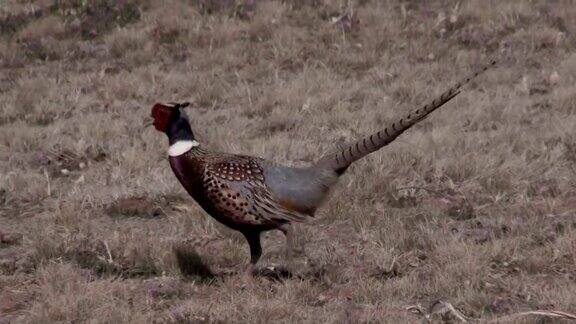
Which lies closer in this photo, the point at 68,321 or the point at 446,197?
the point at 68,321

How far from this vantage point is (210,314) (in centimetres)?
547

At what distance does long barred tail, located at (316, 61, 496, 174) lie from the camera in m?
5.70

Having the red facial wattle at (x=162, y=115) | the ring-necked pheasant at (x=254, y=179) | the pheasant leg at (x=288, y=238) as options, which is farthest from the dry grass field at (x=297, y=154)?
the red facial wattle at (x=162, y=115)

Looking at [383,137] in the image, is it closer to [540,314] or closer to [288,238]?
[288,238]

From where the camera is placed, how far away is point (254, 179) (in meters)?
6.00

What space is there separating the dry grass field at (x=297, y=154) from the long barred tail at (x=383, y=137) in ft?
2.29

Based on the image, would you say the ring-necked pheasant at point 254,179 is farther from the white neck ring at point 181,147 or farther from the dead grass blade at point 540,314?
the dead grass blade at point 540,314

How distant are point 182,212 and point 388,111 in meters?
3.72

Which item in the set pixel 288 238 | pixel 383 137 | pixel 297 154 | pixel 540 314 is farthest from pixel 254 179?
pixel 297 154

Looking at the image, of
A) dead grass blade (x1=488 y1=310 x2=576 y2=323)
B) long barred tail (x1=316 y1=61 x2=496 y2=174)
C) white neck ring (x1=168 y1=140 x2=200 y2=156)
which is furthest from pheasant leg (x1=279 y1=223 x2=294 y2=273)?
dead grass blade (x1=488 y1=310 x2=576 y2=323)

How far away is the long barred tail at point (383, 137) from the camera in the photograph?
5699mm

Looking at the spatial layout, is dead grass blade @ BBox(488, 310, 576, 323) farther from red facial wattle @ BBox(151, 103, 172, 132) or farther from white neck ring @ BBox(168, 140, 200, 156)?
red facial wattle @ BBox(151, 103, 172, 132)

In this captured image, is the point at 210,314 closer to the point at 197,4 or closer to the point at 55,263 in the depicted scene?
the point at 55,263

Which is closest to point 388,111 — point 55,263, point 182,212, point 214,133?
point 214,133
